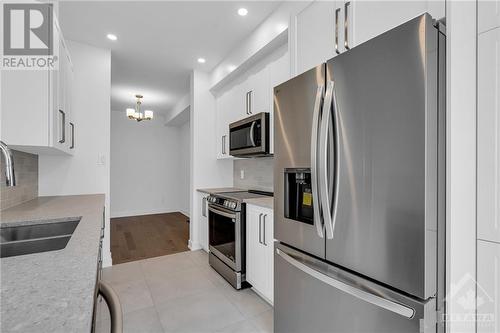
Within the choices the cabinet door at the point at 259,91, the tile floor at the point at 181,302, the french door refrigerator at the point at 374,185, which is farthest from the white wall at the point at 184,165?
the french door refrigerator at the point at 374,185

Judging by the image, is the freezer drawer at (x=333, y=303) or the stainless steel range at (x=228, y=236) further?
the stainless steel range at (x=228, y=236)

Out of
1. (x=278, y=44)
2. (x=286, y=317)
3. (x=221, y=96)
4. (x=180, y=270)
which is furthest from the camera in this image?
(x=221, y=96)

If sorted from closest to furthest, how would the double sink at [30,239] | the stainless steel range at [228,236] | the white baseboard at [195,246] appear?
the double sink at [30,239] < the stainless steel range at [228,236] < the white baseboard at [195,246]

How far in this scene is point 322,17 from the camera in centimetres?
157

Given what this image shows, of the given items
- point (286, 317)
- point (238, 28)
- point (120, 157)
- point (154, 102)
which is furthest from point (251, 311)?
point (120, 157)

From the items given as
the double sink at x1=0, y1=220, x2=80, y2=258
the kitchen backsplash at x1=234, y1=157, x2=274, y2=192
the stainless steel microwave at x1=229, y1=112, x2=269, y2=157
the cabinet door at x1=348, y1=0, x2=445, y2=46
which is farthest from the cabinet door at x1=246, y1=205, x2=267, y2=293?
the cabinet door at x1=348, y1=0, x2=445, y2=46

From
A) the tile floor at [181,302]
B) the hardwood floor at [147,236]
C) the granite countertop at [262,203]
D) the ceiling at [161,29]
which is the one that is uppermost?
the ceiling at [161,29]

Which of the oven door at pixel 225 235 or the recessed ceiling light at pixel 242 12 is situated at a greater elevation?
the recessed ceiling light at pixel 242 12

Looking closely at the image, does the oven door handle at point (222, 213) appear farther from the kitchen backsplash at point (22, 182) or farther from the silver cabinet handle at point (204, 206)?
the kitchen backsplash at point (22, 182)

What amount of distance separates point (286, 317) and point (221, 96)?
302 centimetres

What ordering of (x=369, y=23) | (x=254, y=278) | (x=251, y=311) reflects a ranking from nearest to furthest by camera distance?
(x=369, y=23), (x=251, y=311), (x=254, y=278)

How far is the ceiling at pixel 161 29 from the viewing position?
2281mm
